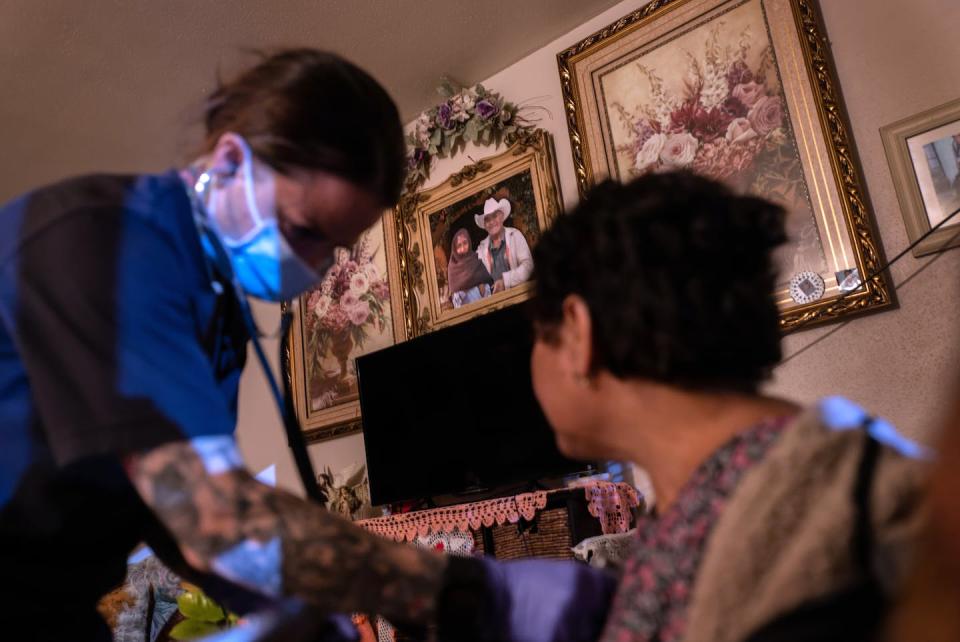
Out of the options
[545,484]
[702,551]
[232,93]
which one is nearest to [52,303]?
[232,93]

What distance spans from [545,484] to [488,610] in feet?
6.01

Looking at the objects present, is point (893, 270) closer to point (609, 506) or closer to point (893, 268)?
point (893, 268)

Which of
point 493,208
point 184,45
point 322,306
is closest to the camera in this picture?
point 184,45

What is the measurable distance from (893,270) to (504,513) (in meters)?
1.27

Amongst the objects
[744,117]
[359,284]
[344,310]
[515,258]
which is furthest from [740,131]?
[344,310]

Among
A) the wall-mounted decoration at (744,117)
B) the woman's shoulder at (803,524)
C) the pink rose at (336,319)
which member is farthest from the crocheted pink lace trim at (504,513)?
the woman's shoulder at (803,524)

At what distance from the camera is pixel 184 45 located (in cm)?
271

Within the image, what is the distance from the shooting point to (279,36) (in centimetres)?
275

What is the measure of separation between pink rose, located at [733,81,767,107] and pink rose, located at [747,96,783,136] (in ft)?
0.06

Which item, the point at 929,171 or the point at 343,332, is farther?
the point at 343,332

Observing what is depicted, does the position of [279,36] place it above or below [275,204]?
above

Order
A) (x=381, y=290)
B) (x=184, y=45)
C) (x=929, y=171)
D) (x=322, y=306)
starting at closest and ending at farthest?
(x=929, y=171) < (x=184, y=45) < (x=381, y=290) < (x=322, y=306)

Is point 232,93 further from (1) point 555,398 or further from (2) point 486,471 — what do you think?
(2) point 486,471

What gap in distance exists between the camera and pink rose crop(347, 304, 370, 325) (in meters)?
3.24
